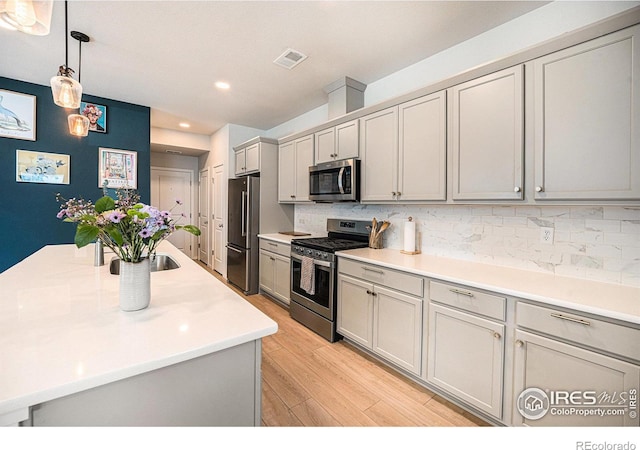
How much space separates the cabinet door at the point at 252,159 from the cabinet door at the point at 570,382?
365cm

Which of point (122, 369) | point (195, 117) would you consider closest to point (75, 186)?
point (195, 117)

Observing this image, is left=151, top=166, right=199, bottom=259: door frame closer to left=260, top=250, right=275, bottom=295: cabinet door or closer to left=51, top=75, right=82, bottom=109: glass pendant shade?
left=260, top=250, right=275, bottom=295: cabinet door

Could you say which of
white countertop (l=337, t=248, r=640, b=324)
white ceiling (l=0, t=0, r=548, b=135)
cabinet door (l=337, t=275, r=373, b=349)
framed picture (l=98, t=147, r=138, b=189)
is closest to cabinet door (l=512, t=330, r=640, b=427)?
white countertop (l=337, t=248, r=640, b=324)

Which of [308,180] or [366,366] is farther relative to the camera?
[308,180]

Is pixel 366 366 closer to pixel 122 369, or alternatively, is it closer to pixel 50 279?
pixel 122 369

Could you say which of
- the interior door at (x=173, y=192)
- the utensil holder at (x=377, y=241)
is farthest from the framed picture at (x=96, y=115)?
the utensil holder at (x=377, y=241)

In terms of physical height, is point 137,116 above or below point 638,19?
above

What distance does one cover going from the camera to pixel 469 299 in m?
1.69

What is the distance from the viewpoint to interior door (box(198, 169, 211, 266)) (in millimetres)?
5903

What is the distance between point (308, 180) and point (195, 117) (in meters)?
2.42

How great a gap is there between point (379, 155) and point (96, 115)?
382 cm

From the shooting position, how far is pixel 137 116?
3988 mm

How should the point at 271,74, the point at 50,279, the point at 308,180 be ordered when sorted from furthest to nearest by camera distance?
1. the point at 308,180
2. the point at 271,74
3. the point at 50,279

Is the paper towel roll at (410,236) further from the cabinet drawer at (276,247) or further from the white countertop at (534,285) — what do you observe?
the cabinet drawer at (276,247)
